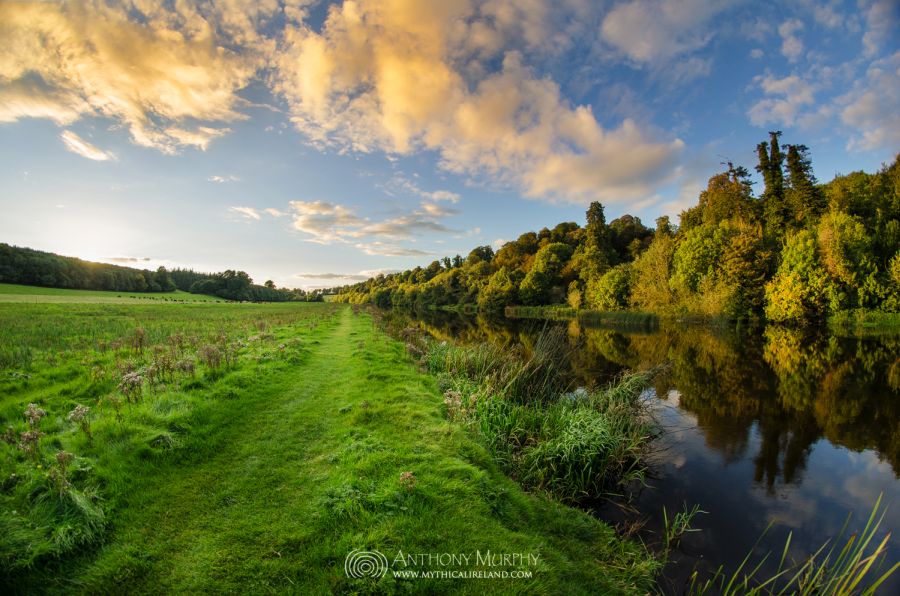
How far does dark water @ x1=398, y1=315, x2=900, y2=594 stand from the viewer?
7078 millimetres

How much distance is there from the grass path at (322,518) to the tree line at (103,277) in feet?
301

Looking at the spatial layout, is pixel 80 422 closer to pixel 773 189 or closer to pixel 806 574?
pixel 806 574

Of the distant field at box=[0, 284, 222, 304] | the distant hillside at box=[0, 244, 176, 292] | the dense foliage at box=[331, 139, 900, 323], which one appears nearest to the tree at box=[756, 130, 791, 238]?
the dense foliage at box=[331, 139, 900, 323]

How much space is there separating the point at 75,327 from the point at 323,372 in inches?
635

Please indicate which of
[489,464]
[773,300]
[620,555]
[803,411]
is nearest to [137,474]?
[489,464]

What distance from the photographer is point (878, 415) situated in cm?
1285

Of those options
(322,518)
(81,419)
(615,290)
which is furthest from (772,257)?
(81,419)

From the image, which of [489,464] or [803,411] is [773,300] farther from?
[489,464]

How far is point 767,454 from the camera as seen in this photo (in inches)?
404

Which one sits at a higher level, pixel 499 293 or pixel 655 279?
pixel 655 279

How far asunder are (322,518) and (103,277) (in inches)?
4437

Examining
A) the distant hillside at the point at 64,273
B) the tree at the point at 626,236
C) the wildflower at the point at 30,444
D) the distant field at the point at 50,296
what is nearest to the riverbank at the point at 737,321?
the tree at the point at 626,236

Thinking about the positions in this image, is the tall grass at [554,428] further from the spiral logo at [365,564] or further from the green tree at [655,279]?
the green tree at [655,279]

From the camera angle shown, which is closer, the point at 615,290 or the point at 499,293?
the point at 615,290
